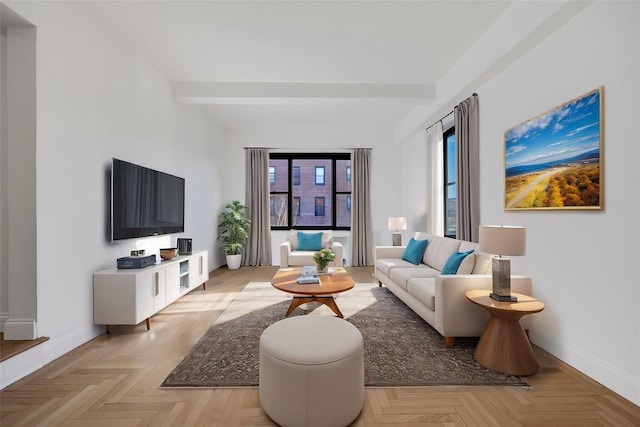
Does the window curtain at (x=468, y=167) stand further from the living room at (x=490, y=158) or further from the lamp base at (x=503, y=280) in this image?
the lamp base at (x=503, y=280)

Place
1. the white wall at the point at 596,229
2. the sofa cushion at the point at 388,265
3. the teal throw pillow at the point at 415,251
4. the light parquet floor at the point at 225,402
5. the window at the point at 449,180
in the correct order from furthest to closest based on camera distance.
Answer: the window at the point at 449,180
the teal throw pillow at the point at 415,251
the sofa cushion at the point at 388,265
the white wall at the point at 596,229
the light parquet floor at the point at 225,402

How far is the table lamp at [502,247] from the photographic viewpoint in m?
2.11

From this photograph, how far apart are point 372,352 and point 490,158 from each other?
98.7 inches

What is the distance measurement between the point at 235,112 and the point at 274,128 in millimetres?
1188

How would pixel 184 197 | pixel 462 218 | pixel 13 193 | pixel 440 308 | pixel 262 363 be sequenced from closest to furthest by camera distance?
pixel 262 363, pixel 13 193, pixel 440 308, pixel 462 218, pixel 184 197

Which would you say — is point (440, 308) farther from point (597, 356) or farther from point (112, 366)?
point (112, 366)

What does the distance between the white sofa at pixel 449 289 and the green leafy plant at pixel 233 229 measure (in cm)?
339

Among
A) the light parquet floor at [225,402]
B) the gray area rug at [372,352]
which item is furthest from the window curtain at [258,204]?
the light parquet floor at [225,402]

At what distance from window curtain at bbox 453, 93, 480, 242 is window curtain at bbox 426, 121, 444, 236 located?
1020 mm

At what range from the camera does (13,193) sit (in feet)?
7.11

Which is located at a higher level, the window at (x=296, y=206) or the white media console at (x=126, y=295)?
the window at (x=296, y=206)

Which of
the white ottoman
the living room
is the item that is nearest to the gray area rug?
the white ottoman

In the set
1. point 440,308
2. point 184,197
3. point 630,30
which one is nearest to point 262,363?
point 440,308

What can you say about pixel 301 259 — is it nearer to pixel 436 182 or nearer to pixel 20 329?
pixel 436 182
